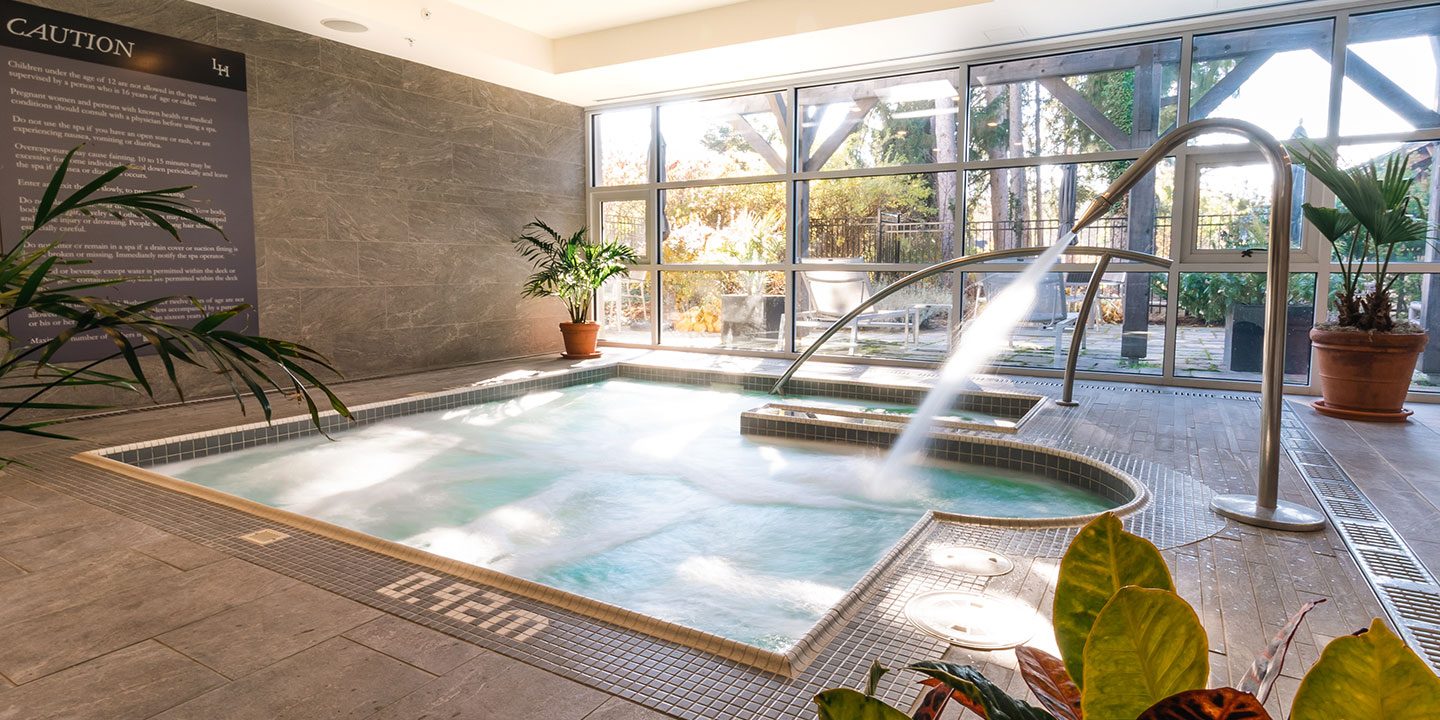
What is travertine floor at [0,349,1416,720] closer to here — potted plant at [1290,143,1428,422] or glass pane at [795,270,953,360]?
potted plant at [1290,143,1428,422]

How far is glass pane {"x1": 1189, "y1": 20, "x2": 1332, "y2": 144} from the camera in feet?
18.5

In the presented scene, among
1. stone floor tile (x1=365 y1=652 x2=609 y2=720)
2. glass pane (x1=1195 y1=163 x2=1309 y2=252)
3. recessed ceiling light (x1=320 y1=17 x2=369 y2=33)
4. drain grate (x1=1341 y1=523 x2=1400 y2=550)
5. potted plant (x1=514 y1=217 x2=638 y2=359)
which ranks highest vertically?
recessed ceiling light (x1=320 y1=17 x2=369 y2=33)

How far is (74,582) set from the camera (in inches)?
92.4

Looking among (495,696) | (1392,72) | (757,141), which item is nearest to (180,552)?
(495,696)

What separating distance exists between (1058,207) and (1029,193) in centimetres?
26

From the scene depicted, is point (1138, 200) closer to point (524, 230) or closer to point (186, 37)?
point (524, 230)

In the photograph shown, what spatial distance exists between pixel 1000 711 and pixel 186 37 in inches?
256

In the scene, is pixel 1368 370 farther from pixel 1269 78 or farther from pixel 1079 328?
pixel 1269 78

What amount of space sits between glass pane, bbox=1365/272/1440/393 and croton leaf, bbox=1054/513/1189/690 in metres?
6.35

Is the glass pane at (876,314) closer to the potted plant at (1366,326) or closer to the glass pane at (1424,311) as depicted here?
the potted plant at (1366,326)

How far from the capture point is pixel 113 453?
3.92 meters

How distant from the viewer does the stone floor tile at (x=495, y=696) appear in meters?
1.66

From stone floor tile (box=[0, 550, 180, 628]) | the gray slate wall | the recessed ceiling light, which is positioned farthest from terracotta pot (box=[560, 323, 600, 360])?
stone floor tile (box=[0, 550, 180, 628])

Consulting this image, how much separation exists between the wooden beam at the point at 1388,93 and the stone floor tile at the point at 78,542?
7.32 meters
